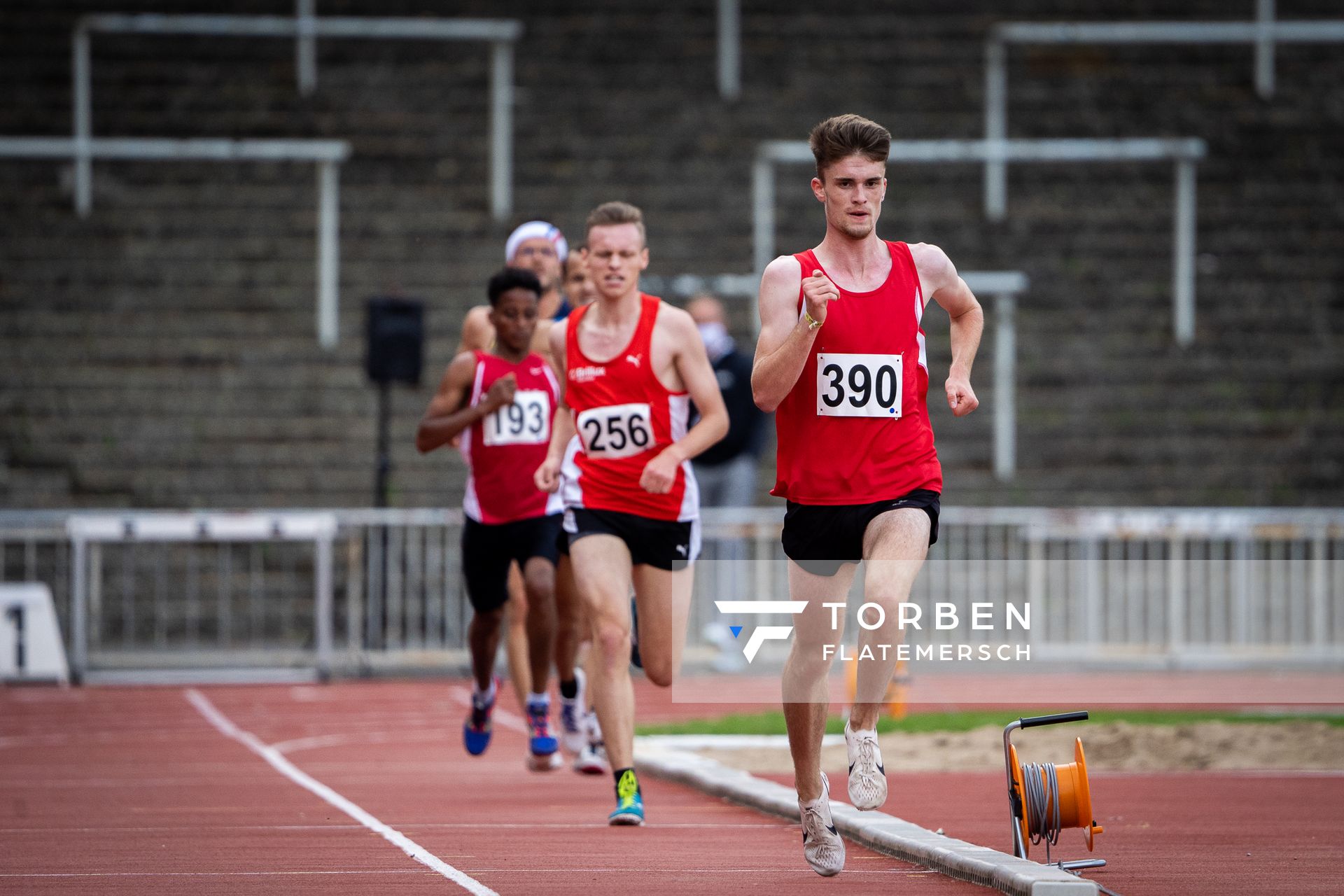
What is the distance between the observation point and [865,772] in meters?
6.90

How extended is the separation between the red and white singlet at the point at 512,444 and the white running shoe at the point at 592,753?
3.55ft

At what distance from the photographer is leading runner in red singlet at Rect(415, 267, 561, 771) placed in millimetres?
11023

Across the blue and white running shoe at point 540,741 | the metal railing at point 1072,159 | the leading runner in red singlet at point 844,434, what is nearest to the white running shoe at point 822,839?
the leading runner in red singlet at point 844,434

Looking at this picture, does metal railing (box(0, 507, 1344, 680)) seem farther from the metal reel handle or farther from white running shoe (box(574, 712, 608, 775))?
the metal reel handle

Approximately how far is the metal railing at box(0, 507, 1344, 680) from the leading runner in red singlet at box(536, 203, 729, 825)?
9.39 metres

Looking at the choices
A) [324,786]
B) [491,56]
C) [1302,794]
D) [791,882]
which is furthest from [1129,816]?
[491,56]

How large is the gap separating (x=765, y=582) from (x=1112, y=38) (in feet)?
32.3

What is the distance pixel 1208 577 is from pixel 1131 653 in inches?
36.5

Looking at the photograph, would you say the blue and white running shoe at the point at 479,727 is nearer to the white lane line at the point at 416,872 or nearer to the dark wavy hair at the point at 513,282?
the dark wavy hair at the point at 513,282

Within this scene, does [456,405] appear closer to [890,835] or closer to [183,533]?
[890,835]

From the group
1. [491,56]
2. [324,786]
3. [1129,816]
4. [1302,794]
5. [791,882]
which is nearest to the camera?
[791,882]

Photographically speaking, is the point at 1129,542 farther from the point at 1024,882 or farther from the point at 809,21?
the point at 1024,882

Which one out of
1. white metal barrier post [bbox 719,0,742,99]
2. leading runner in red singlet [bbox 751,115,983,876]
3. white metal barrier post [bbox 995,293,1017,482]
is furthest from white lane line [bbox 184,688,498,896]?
white metal barrier post [bbox 719,0,742,99]

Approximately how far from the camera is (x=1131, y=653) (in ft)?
62.5
